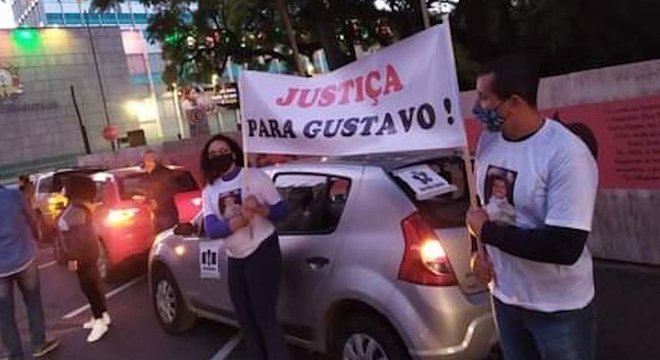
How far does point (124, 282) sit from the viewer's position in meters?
10.9

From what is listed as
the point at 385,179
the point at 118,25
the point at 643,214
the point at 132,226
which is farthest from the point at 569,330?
the point at 118,25

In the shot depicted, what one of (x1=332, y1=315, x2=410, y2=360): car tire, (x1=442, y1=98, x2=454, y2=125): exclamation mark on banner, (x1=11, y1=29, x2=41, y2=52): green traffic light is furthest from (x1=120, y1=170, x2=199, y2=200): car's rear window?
(x1=11, y1=29, x2=41, y2=52): green traffic light

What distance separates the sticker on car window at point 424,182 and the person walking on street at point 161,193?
668 cm

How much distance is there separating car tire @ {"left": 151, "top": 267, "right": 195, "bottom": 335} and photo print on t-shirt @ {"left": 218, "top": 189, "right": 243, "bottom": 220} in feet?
7.04

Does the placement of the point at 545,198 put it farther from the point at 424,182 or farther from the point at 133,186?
the point at 133,186

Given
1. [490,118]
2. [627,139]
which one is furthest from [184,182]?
[490,118]

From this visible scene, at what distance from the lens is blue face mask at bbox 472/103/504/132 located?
295 cm

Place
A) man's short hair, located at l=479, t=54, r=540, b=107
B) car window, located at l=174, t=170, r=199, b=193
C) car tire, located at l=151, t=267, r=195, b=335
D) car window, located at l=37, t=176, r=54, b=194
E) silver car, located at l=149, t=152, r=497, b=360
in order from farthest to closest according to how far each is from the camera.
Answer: car window, located at l=37, t=176, r=54, b=194 → car window, located at l=174, t=170, r=199, b=193 → car tire, located at l=151, t=267, r=195, b=335 → silver car, located at l=149, t=152, r=497, b=360 → man's short hair, located at l=479, t=54, r=540, b=107

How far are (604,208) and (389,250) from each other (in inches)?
166

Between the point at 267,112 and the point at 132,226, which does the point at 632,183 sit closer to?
the point at 267,112

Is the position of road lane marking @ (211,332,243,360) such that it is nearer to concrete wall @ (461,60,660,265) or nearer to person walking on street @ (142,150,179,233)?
concrete wall @ (461,60,660,265)

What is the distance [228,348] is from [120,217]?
4.53m

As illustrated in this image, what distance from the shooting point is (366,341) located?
16.0ft

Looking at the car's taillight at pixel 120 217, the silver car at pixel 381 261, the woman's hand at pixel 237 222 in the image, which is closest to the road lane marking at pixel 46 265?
the car's taillight at pixel 120 217
